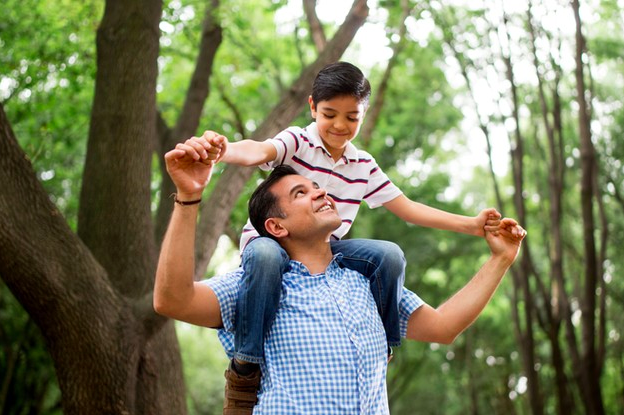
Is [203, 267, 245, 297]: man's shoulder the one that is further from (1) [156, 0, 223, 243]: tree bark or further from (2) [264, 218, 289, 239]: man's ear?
(1) [156, 0, 223, 243]: tree bark

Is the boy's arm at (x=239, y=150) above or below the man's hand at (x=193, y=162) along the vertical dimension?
above

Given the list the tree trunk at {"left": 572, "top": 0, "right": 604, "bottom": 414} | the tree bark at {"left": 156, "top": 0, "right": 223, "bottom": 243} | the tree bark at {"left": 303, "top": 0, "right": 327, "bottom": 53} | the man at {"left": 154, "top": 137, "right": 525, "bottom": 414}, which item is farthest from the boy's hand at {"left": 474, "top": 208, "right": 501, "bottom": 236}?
the tree trunk at {"left": 572, "top": 0, "right": 604, "bottom": 414}

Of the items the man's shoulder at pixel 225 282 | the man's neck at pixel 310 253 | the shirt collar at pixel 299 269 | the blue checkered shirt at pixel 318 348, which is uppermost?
the man's neck at pixel 310 253

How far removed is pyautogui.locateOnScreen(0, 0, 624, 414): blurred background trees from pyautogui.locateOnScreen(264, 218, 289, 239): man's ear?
265 centimetres

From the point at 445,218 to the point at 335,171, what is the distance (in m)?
0.52

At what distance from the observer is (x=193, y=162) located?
2.32 metres

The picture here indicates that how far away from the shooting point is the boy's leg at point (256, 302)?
2.51 metres

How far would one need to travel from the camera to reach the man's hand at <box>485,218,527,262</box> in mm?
3025

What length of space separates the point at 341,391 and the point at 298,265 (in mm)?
486

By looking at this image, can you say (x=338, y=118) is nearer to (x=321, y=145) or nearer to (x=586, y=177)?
(x=321, y=145)

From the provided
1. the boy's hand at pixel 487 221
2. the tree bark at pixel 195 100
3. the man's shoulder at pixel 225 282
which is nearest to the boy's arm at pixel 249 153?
the man's shoulder at pixel 225 282

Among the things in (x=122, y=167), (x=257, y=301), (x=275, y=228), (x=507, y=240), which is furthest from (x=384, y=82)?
(x=257, y=301)

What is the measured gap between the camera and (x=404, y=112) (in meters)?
16.8

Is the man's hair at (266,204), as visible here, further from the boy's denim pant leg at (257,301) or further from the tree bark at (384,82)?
the tree bark at (384,82)
